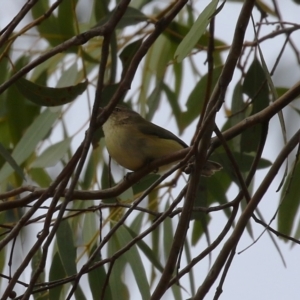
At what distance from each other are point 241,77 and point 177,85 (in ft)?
3.21

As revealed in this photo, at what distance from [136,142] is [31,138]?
420 millimetres

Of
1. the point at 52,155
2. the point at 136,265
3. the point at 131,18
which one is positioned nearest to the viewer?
the point at 136,265

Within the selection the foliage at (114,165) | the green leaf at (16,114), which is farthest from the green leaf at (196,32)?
the green leaf at (16,114)

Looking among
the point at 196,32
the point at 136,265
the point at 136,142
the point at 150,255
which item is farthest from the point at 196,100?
the point at 196,32

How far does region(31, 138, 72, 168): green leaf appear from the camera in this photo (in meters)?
3.02

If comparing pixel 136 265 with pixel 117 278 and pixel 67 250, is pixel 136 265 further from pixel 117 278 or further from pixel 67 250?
pixel 67 250

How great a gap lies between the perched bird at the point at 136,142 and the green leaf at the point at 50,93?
2.30 ft

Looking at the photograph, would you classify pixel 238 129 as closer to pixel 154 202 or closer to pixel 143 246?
pixel 143 246

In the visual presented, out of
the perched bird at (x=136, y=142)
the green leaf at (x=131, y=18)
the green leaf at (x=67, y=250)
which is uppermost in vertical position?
the green leaf at (x=131, y=18)

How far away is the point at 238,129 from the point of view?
1.92 m

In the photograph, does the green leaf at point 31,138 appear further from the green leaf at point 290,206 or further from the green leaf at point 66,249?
the green leaf at point 290,206

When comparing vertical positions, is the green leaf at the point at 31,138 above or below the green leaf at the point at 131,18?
below

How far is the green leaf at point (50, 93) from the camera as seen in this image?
7.18 ft

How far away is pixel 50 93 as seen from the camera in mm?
2217
